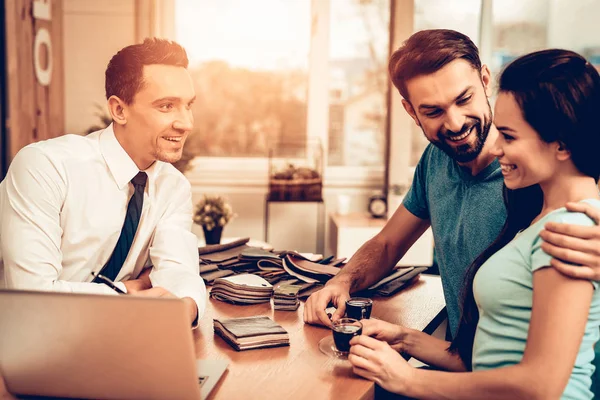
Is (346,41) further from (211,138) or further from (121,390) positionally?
(121,390)

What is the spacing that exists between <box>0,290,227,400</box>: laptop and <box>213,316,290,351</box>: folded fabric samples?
248 mm

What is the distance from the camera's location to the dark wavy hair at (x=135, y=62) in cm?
195

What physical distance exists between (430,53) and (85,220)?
40.6 inches

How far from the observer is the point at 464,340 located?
1.55 meters

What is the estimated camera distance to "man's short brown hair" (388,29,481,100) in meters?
1.85

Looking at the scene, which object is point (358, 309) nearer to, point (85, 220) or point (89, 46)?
point (85, 220)

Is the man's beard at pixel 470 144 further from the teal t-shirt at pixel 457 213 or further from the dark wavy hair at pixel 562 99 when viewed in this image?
the dark wavy hair at pixel 562 99

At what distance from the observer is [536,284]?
1.21 meters

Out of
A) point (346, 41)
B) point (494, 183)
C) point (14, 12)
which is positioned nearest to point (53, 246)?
point (494, 183)

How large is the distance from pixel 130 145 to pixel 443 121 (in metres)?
0.88

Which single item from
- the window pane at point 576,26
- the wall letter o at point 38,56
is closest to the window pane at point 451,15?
the window pane at point 576,26

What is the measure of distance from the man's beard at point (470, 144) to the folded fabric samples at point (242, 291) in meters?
0.62

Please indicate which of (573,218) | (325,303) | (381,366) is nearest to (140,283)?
(325,303)

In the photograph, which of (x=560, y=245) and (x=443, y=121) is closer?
(x=560, y=245)
